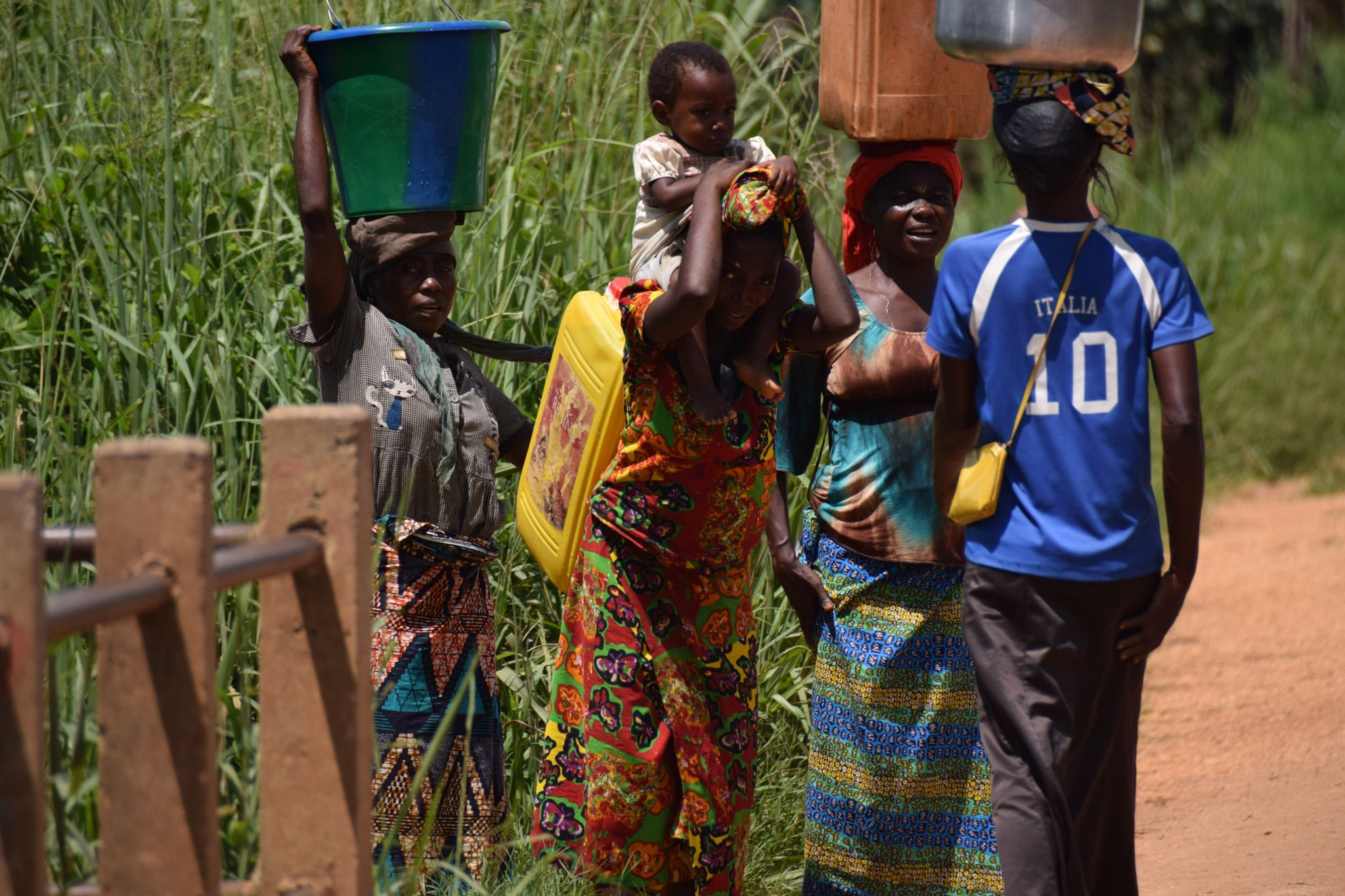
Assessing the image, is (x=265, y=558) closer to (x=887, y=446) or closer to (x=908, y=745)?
(x=887, y=446)

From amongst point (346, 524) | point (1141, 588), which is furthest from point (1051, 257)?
point (346, 524)

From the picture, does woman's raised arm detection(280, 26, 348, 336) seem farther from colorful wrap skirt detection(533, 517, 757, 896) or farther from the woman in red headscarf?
the woman in red headscarf

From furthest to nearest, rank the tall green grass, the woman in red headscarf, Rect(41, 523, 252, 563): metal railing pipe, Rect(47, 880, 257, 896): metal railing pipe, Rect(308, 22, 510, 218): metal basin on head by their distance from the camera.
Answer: the tall green grass
the woman in red headscarf
Rect(308, 22, 510, 218): metal basin on head
Rect(41, 523, 252, 563): metal railing pipe
Rect(47, 880, 257, 896): metal railing pipe

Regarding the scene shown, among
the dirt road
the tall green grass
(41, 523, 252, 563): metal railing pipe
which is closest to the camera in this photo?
(41, 523, 252, 563): metal railing pipe

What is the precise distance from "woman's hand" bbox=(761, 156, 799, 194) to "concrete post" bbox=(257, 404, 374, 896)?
1.39 m

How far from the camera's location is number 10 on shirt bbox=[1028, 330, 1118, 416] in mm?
2531

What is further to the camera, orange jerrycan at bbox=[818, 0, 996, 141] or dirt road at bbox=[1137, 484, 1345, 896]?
dirt road at bbox=[1137, 484, 1345, 896]

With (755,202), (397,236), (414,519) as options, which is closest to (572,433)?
(414,519)

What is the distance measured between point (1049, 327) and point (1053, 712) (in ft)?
2.18

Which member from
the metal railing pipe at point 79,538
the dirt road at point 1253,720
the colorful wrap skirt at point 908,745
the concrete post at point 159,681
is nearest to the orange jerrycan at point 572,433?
the colorful wrap skirt at point 908,745

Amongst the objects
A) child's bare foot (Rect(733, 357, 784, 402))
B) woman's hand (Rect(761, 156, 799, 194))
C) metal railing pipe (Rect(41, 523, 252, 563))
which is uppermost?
woman's hand (Rect(761, 156, 799, 194))

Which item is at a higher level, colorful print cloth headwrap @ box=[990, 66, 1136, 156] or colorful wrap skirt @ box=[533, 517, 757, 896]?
colorful print cloth headwrap @ box=[990, 66, 1136, 156]

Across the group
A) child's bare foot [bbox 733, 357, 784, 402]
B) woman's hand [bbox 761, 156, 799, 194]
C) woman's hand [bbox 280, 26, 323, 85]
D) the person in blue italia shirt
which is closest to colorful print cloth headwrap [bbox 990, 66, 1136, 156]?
the person in blue italia shirt

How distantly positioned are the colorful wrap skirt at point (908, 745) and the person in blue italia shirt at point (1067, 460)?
598 millimetres
